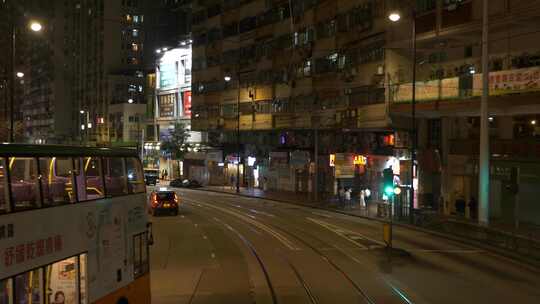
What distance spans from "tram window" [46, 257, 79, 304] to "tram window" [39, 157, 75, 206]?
980 mm

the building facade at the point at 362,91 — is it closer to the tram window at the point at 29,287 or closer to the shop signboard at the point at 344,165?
the shop signboard at the point at 344,165

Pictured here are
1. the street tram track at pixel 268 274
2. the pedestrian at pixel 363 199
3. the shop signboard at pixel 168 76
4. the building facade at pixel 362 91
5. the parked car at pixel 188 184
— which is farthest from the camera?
the shop signboard at pixel 168 76

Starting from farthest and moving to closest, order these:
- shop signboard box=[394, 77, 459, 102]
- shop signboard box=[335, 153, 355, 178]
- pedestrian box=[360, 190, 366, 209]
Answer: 1. shop signboard box=[335, 153, 355, 178]
2. pedestrian box=[360, 190, 366, 209]
3. shop signboard box=[394, 77, 459, 102]

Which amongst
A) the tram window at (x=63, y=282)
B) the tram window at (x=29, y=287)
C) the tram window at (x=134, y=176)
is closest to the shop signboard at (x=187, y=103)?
the tram window at (x=134, y=176)

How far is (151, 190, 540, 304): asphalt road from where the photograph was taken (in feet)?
54.2

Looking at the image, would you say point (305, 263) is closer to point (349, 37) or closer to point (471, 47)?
point (471, 47)

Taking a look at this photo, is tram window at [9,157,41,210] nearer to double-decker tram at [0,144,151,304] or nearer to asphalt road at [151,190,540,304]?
double-decker tram at [0,144,151,304]

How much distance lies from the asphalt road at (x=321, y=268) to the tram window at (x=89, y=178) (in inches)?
209

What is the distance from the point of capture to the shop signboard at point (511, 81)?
2817 centimetres

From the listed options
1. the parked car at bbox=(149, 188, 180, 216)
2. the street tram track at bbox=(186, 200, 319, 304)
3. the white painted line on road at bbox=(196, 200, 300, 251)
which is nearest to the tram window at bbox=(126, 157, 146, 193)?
the street tram track at bbox=(186, 200, 319, 304)

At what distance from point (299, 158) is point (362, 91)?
1412cm

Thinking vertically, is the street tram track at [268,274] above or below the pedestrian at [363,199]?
below

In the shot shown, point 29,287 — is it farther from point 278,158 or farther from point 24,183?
point 278,158

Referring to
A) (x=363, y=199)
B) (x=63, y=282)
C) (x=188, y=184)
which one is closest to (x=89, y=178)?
Result: (x=63, y=282)
